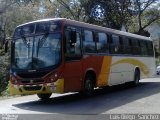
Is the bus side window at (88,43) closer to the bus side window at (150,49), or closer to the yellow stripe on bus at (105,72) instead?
the yellow stripe on bus at (105,72)

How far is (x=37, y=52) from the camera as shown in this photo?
1478cm

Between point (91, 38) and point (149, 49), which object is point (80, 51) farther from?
point (149, 49)

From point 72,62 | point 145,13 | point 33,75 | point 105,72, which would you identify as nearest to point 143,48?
point 105,72

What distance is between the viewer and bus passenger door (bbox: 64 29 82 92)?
14750 mm

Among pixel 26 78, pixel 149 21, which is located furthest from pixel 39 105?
pixel 149 21

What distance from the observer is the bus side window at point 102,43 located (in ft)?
58.1

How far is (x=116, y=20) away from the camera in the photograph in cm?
3831

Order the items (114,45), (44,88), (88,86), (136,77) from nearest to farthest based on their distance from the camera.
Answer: (44,88) → (88,86) → (114,45) → (136,77)

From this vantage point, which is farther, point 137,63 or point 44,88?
point 137,63

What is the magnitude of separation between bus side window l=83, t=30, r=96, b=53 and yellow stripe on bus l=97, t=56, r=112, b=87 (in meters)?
1.18

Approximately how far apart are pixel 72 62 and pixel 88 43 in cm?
178

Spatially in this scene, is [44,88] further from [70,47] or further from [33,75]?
[70,47]

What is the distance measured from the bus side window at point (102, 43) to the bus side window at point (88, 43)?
1.83 feet

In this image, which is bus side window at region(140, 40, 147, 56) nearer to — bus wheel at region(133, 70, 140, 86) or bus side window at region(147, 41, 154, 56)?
bus side window at region(147, 41, 154, 56)
